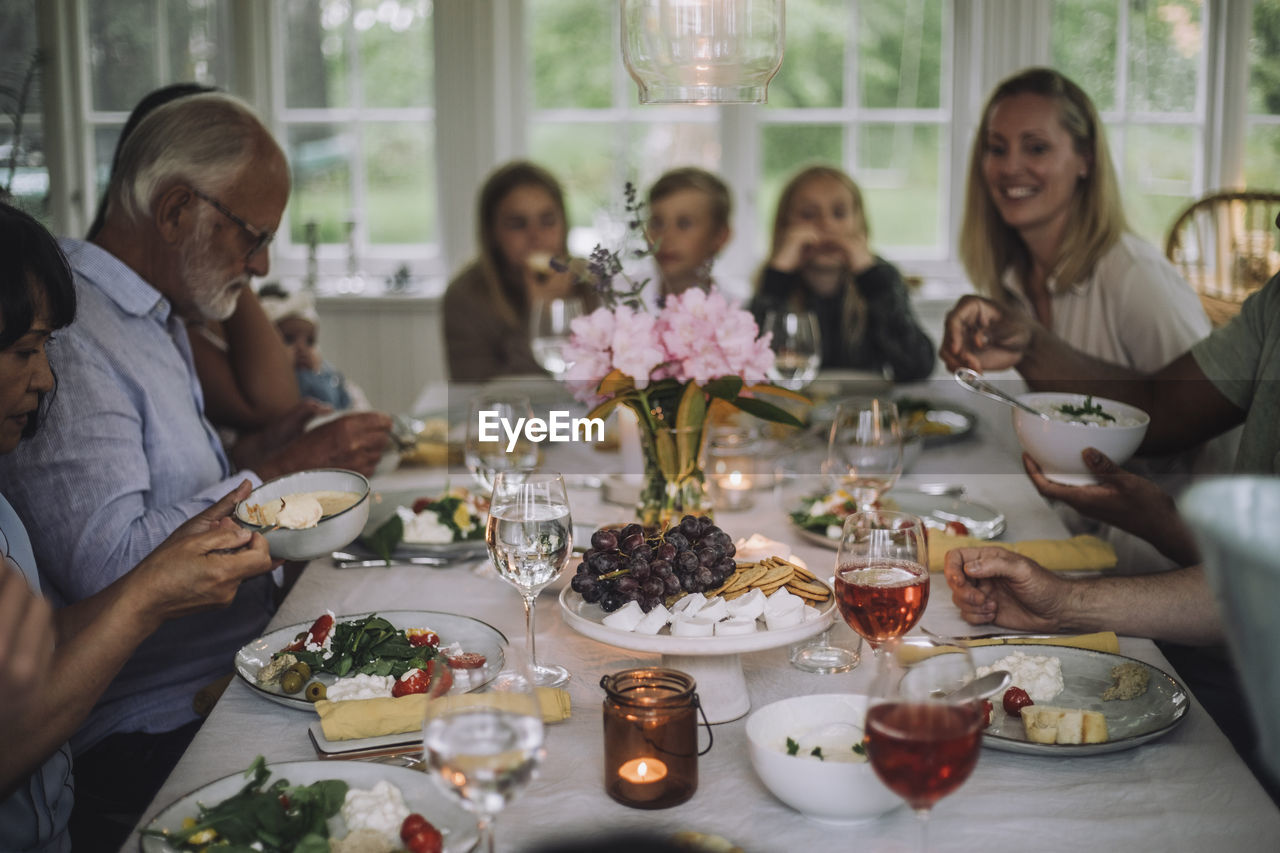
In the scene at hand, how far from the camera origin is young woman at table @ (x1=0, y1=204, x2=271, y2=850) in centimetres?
115

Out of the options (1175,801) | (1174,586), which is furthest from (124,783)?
(1174,586)

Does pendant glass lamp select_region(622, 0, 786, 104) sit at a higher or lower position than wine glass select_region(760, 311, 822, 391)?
higher

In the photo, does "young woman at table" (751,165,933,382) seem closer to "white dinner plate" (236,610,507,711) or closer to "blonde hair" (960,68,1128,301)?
"blonde hair" (960,68,1128,301)

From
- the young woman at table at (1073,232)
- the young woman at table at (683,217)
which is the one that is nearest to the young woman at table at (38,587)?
the young woman at table at (1073,232)

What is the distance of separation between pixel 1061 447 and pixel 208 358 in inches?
72.2

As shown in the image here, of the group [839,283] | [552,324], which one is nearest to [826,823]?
→ [552,324]

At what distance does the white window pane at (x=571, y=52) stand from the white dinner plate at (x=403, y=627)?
352 cm

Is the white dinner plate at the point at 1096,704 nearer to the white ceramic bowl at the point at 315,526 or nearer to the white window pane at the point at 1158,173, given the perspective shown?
the white ceramic bowl at the point at 315,526

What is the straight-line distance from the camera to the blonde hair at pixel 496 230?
3457 mm

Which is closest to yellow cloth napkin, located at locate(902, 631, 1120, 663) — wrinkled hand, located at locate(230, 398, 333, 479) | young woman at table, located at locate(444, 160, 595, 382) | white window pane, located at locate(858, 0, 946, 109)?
wrinkled hand, located at locate(230, 398, 333, 479)

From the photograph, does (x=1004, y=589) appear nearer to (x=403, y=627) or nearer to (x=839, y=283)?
(x=403, y=627)

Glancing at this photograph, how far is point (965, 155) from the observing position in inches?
178

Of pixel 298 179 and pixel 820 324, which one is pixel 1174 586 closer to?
pixel 820 324

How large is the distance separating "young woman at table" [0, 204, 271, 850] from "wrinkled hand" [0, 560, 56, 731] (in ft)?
0.77
